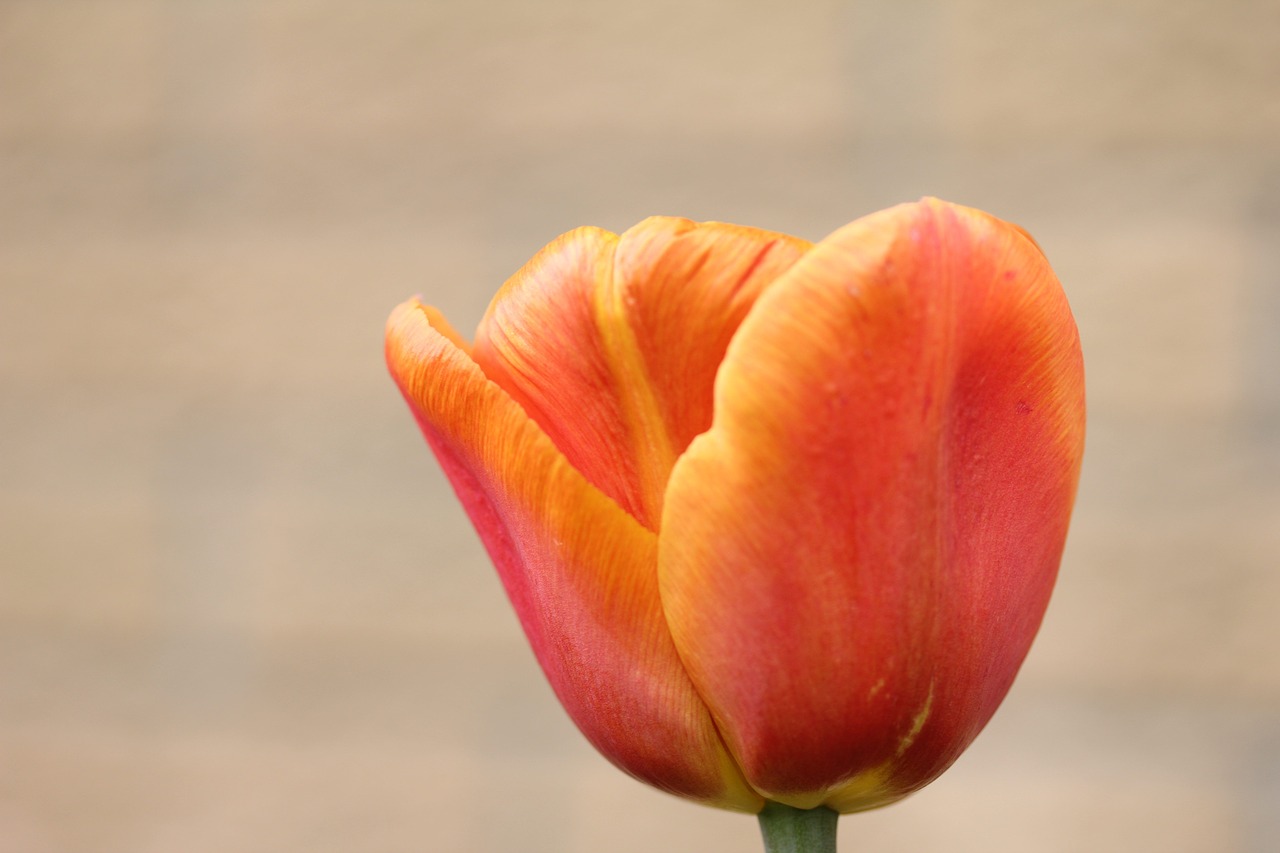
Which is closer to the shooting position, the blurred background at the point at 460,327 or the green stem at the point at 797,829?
the green stem at the point at 797,829

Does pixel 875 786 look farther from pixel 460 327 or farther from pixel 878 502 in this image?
pixel 460 327

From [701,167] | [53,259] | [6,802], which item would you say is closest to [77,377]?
[53,259]

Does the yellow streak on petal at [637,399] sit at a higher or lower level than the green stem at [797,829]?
higher

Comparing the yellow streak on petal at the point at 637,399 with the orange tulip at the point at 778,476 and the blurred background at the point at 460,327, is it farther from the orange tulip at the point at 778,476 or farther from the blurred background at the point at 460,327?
the blurred background at the point at 460,327

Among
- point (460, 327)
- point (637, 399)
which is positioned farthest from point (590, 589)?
point (460, 327)

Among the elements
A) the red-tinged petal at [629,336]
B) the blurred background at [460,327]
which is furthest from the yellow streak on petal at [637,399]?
the blurred background at [460,327]

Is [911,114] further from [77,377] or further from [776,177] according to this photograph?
[77,377]

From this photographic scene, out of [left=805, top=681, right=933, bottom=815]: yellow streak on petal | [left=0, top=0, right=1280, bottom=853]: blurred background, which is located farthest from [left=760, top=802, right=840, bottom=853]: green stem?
[left=0, top=0, right=1280, bottom=853]: blurred background
